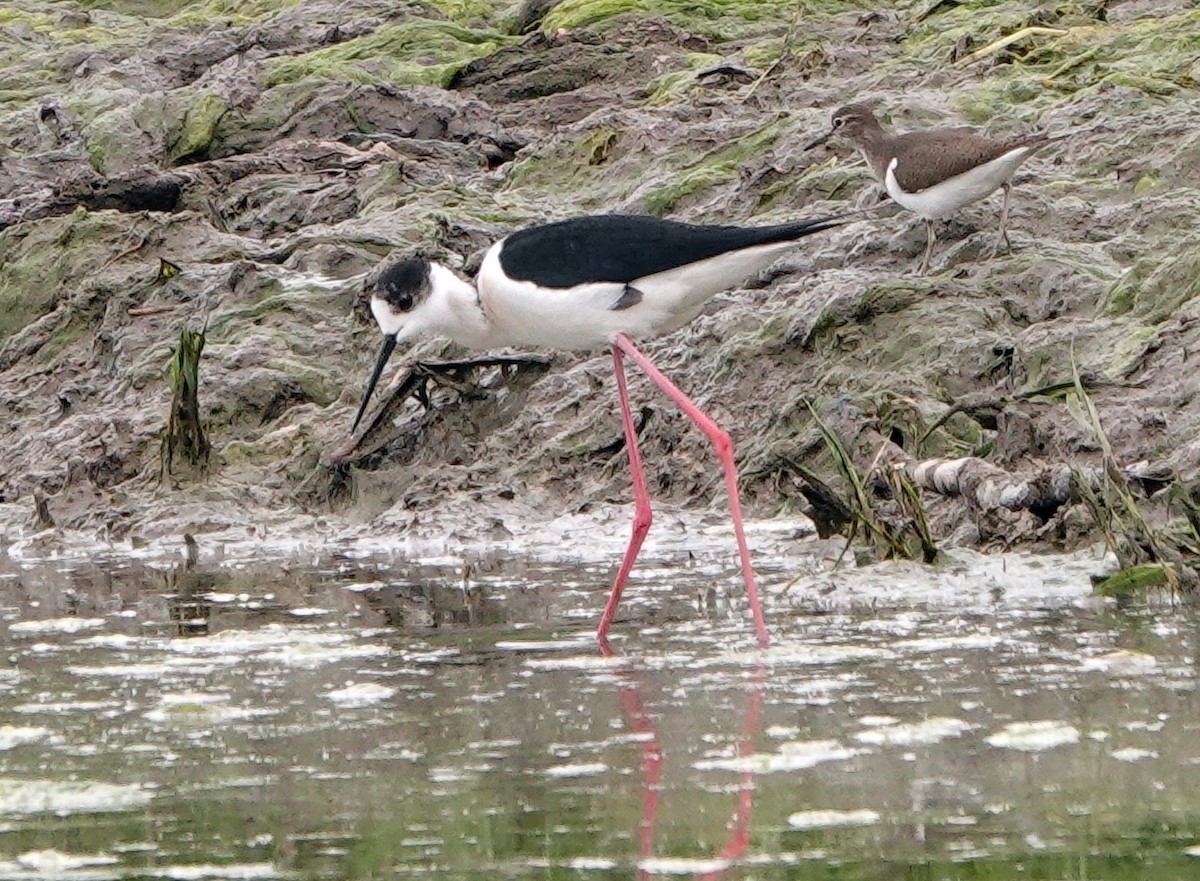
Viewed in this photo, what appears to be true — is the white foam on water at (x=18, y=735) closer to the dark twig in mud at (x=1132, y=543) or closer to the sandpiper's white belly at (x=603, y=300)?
the sandpiper's white belly at (x=603, y=300)

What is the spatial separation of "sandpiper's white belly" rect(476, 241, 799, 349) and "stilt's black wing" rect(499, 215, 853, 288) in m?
0.03

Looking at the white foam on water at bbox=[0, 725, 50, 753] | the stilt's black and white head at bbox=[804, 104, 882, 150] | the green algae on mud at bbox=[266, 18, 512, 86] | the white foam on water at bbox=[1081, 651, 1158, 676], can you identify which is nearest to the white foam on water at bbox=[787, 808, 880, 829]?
the white foam on water at bbox=[1081, 651, 1158, 676]

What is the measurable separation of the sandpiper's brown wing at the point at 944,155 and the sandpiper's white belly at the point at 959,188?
22 mm

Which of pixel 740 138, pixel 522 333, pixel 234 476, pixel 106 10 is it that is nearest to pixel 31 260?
pixel 234 476

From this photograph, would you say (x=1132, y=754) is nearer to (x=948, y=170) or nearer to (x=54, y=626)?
(x=54, y=626)

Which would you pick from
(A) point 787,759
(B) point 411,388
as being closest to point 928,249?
(B) point 411,388

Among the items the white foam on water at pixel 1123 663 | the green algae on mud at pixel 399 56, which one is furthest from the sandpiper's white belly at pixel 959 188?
the green algae on mud at pixel 399 56

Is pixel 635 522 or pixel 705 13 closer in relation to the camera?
pixel 635 522

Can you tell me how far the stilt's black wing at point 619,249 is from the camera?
23.2 feet

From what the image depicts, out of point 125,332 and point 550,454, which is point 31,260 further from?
point 550,454

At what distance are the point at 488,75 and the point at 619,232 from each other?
720 centimetres

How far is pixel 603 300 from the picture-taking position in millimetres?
7156

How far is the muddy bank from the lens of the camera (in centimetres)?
834

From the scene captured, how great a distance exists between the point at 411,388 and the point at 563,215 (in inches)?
90.6
